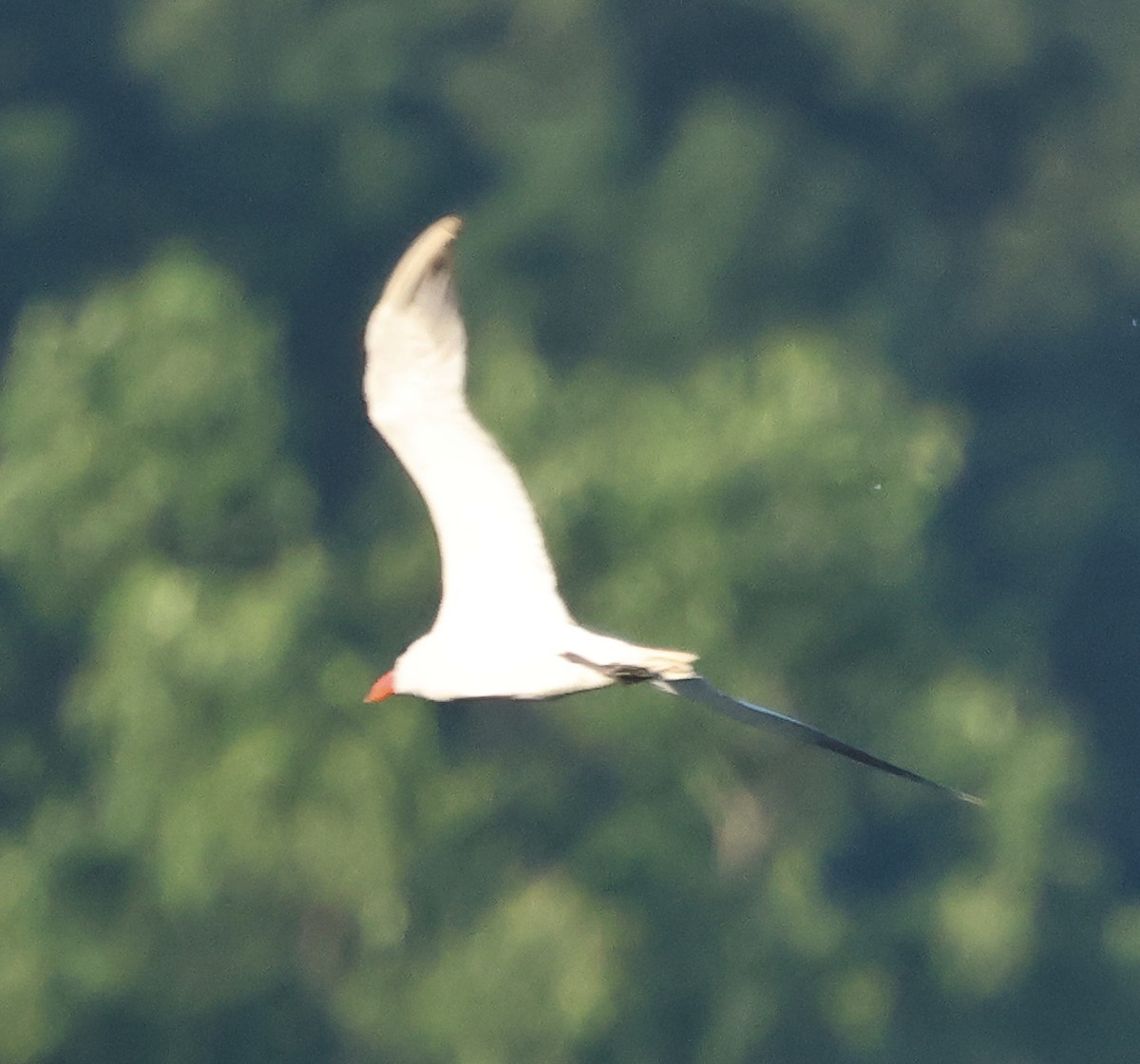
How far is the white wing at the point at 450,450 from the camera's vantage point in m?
4.85

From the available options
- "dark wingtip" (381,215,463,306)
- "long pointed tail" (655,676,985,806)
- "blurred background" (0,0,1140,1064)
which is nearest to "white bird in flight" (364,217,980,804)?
"dark wingtip" (381,215,463,306)

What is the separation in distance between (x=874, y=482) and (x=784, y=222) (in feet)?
12.7

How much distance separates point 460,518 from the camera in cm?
523

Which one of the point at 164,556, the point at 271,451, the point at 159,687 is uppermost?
the point at 271,451

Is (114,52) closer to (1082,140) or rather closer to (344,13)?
(344,13)

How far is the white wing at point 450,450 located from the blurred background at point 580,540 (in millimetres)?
5614

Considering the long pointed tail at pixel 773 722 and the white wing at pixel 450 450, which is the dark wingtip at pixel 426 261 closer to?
the white wing at pixel 450 450

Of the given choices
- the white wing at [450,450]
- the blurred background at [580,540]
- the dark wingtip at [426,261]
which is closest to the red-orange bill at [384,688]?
the white wing at [450,450]

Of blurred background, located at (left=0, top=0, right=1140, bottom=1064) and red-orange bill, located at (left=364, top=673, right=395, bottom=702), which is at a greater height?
blurred background, located at (left=0, top=0, right=1140, bottom=1064)

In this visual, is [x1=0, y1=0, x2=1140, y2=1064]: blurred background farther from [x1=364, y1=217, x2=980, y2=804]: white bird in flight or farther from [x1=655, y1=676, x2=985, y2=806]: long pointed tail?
[x1=655, y1=676, x2=985, y2=806]: long pointed tail

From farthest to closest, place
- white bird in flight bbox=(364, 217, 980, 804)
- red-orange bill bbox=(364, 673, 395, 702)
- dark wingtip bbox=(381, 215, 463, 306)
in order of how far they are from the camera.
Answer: red-orange bill bbox=(364, 673, 395, 702) → white bird in flight bbox=(364, 217, 980, 804) → dark wingtip bbox=(381, 215, 463, 306)

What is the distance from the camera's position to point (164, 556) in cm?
1154

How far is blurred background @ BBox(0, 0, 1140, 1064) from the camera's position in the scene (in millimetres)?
11227

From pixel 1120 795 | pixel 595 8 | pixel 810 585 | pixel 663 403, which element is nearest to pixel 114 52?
pixel 595 8
